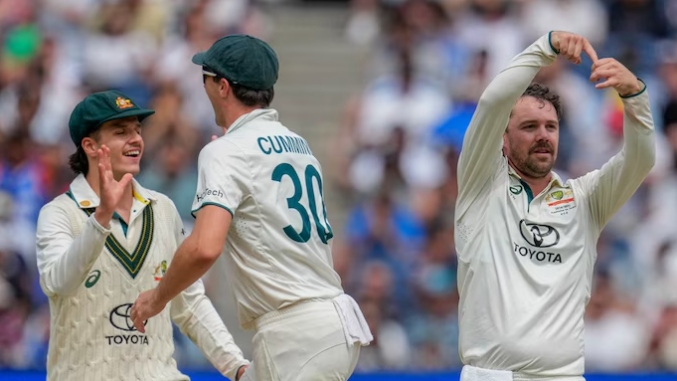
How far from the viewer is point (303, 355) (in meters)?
4.93

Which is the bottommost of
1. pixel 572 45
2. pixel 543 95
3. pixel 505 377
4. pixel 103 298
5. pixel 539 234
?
pixel 505 377

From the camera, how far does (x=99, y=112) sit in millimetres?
5352

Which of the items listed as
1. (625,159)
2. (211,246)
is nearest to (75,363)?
(211,246)

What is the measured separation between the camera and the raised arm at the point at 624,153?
4.86 m

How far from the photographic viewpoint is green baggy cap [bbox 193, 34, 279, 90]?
16.7 feet

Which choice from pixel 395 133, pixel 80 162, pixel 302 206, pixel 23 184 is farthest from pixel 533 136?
pixel 23 184

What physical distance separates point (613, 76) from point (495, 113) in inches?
19.6

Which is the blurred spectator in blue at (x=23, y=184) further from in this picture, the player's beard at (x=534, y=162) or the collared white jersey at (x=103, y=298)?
the player's beard at (x=534, y=162)

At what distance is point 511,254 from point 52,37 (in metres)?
7.99

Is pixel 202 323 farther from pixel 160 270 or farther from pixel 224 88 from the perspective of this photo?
pixel 224 88

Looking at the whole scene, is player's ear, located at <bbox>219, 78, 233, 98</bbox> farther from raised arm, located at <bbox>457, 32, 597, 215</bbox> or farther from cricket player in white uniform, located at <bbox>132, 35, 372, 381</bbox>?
→ raised arm, located at <bbox>457, 32, 597, 215</bbox>

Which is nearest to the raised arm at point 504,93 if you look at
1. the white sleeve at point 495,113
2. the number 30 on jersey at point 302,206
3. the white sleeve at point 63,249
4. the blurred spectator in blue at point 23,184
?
the white sleeve at point 495,113

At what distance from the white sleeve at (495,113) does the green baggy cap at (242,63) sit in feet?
2.98

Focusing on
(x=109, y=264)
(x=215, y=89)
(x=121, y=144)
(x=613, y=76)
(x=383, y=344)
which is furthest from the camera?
(x=383, y=344)
